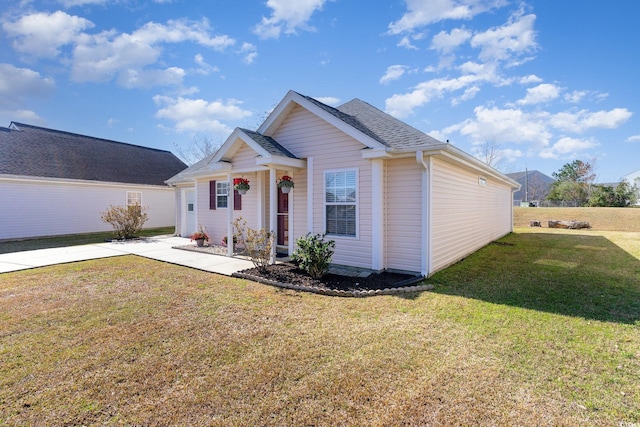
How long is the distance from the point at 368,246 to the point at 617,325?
14.0 ft

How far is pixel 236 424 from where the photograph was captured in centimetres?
223

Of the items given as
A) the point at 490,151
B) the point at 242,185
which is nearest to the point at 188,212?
the point at 242,185

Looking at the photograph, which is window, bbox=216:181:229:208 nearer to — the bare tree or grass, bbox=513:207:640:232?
grass, bbox=513:207:640:232

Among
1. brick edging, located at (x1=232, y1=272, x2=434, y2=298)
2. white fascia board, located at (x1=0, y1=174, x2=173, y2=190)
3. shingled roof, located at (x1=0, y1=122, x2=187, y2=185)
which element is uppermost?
shingled roof, located at (x1=0, y1=122, x2=187, y2=185)

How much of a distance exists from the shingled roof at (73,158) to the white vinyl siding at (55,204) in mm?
472

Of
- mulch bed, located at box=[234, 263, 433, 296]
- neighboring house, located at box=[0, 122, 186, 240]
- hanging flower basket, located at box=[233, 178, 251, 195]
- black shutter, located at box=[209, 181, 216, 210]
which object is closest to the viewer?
mulch bed, located at box=[234, 263, 433, 296]

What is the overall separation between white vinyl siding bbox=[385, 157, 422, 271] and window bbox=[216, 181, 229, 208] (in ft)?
22.2

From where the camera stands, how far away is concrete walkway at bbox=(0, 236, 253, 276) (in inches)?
299

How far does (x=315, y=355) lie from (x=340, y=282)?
2.90 meters

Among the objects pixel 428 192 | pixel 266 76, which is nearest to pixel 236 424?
pixel 428 192

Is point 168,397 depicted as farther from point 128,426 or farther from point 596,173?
point 596,173

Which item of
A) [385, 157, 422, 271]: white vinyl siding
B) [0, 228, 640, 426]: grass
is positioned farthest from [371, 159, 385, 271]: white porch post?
[0, 228, 640, 426]: grass

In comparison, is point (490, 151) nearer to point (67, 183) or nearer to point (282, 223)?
point (282, 223)

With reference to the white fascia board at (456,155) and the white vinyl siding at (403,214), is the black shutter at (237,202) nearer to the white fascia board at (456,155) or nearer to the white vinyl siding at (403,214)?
the white vinyl siding at (403,214)
